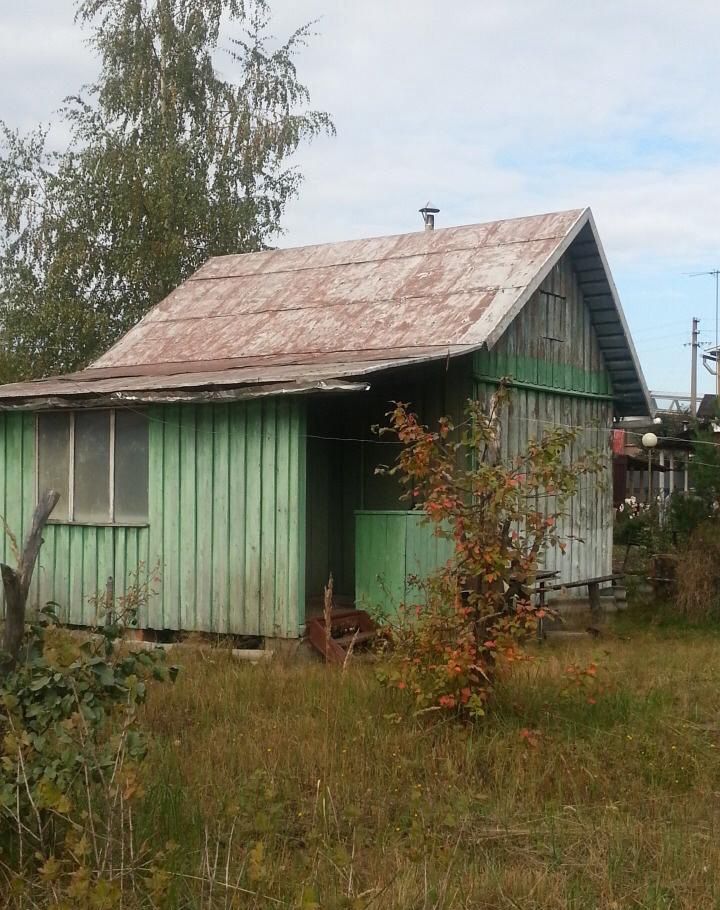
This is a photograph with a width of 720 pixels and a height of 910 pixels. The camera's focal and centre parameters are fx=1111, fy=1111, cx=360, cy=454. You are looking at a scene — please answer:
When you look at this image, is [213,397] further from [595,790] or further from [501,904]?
[501,904]

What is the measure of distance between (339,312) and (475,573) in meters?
6.71

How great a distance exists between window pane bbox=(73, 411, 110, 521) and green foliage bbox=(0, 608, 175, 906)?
6.53m

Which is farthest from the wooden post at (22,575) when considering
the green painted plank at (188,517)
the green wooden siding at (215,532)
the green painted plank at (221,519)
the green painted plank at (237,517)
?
the green painted plank at (188,517)

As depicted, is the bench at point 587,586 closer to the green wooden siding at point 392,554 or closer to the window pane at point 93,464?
the green wooden siding at point 392,554

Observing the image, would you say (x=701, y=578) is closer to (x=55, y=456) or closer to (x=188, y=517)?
(x=188, y=517)

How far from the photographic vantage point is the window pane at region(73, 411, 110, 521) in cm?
1138

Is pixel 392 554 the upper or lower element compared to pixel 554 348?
lower

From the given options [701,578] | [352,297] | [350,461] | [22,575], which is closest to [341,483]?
[350,461]

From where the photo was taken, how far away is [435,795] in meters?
5.81

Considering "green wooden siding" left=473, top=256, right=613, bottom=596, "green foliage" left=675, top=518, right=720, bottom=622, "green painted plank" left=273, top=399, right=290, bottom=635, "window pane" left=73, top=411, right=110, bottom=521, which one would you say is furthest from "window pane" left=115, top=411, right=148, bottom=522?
"green foliage" left=675, top=518, right=720, bottom=622

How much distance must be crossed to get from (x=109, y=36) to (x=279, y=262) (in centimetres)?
1139

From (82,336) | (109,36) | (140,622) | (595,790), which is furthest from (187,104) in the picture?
(595,790)

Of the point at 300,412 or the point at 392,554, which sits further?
the point at 392,554

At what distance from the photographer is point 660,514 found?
17719mm
